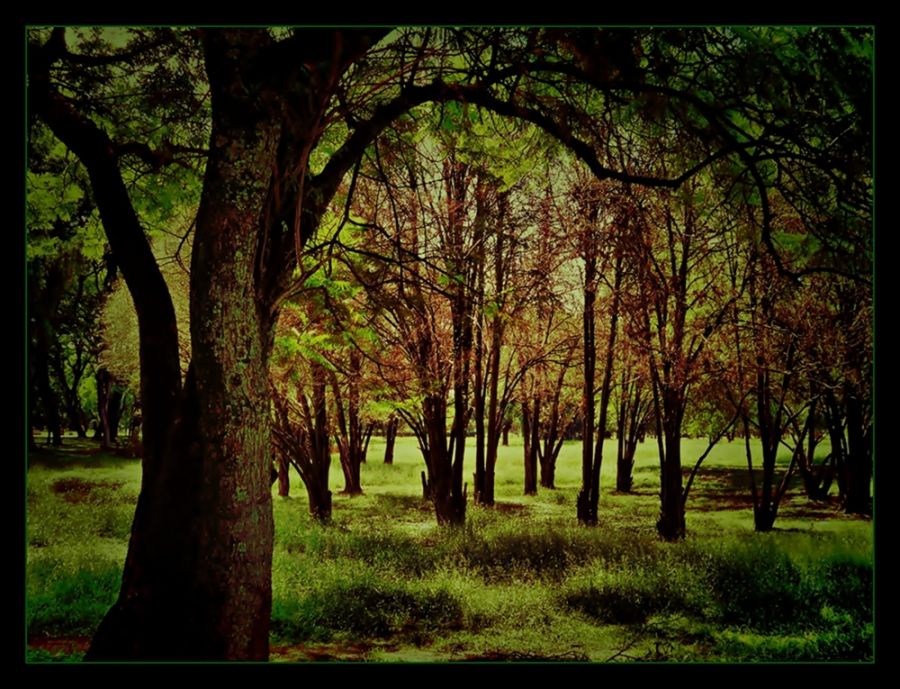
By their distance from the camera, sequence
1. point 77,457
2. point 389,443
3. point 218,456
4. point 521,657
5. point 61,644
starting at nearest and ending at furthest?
point 218,456
point 61,644
point 521,657
point 77,457
point 389,443

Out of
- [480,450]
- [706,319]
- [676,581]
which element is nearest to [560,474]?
[480,450]

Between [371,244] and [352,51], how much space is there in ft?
7.85

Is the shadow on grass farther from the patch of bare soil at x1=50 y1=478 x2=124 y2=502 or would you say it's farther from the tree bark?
the tree bark

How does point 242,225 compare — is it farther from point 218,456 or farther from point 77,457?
point 77,457

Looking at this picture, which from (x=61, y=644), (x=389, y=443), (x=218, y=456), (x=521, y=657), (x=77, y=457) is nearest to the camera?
(x=218, y=456)

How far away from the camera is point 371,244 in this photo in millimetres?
5527

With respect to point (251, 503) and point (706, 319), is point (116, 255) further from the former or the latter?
point (706, 319)

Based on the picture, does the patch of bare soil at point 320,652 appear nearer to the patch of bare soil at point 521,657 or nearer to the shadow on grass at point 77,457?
the patch of bare soil at point 521,657

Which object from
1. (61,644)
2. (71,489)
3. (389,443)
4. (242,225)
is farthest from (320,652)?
(389,443)

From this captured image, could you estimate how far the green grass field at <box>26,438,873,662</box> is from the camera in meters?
4.40

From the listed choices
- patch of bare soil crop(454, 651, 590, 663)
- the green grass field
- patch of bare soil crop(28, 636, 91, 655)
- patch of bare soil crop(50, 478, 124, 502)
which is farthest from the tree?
patch of bare soil crop(50, 478, 124, 502)

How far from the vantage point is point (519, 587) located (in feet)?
17.1

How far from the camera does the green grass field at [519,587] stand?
4.40m
